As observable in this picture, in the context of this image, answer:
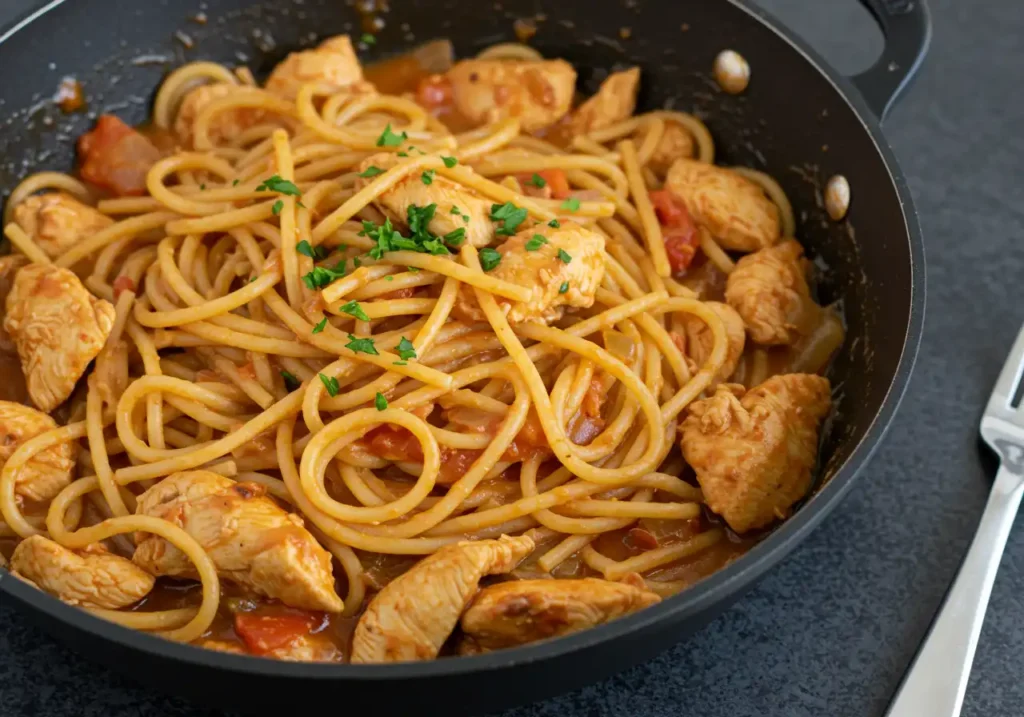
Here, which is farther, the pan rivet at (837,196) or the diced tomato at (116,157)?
the diced tomato at (116,157)

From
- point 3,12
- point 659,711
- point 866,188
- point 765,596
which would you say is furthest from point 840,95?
point 3,12

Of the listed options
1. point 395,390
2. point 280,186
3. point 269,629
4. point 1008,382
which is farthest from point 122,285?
point 1008,382

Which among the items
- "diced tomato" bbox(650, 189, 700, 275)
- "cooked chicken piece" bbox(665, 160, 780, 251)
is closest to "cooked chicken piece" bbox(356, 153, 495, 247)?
"diced tomato" bbox(650, 189, 700, 275)

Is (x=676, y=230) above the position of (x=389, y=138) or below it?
below

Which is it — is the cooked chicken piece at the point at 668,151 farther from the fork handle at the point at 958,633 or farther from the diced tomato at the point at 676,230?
the fork handle at the point at 958,633

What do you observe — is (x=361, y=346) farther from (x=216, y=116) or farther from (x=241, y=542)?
(x=216, y=116)

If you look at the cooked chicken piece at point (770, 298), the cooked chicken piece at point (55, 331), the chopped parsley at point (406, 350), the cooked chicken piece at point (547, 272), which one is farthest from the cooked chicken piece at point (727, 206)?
the cooked chicken piece at point (55, 331)
